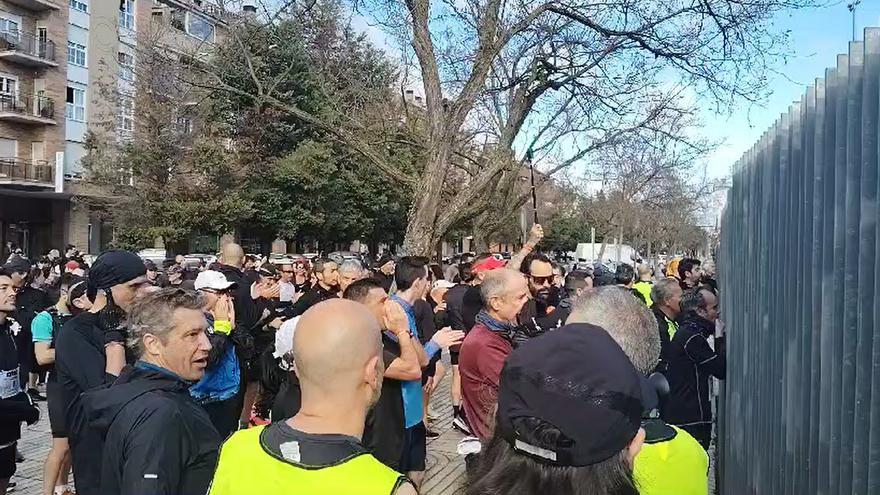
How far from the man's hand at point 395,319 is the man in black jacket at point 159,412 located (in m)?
1.58

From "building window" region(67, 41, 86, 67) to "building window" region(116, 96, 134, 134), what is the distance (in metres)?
6.20

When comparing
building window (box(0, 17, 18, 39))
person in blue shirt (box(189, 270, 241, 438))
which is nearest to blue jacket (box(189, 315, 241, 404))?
person in blue shirt (box(189, 270, 241, 438))

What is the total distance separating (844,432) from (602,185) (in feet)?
123

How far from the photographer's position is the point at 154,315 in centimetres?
371

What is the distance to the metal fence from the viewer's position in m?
2.99

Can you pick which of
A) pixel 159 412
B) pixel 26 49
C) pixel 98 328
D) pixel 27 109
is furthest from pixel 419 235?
pixel 27 109

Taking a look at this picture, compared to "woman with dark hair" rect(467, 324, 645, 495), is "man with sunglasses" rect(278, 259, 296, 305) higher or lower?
lower

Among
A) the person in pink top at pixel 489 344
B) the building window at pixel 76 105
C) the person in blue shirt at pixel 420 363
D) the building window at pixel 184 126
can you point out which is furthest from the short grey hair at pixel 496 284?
the building window at pixel 76 105

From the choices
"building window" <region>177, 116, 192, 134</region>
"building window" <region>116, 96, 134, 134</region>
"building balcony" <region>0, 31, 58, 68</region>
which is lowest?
"building window" <region>177, 116, 192, 134</region>

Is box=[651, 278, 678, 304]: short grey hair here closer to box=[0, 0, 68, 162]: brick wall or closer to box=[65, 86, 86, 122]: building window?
box=[0, 0, 68, 162]: brick wall

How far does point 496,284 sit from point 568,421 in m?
3.61

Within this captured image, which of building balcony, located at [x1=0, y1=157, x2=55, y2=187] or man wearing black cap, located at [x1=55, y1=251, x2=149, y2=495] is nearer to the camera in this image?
man wearing black cap, located at [x1=55, y1=251, x2=149, y2=495]

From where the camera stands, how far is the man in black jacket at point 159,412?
10.3 ft

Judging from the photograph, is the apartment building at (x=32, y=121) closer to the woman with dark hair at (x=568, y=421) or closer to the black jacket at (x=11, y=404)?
the black jacket at (x=11, y=404)
